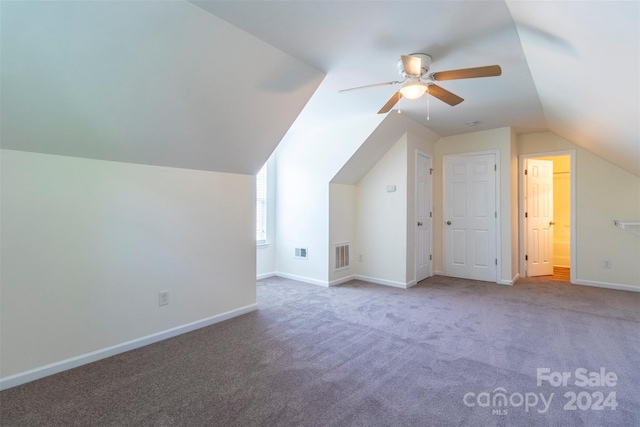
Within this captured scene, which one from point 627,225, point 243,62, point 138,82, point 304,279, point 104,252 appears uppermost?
point 243,62

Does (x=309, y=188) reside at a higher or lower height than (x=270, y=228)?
higher

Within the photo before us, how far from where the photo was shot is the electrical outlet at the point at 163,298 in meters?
2.76

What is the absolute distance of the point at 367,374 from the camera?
7.13ft

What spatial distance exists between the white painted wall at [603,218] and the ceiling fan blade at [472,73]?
3692 millimetres

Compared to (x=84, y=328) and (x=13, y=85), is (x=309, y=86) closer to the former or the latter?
(x=13, y=85)

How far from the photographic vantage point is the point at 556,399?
6.23ft

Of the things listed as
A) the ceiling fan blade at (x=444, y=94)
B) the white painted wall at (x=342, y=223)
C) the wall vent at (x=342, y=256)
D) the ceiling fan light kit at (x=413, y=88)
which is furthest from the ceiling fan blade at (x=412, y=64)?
the wall vent at (x=342, y=256)

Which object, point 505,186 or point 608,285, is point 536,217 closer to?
point 505,186

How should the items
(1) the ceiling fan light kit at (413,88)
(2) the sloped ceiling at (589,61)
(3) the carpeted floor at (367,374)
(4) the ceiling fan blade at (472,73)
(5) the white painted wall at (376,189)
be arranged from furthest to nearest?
1. (5) the white painted wall at (376,189)
2. (1) the ceiling fan light kit at (413,88)
3. (4) the ceiling fan blade at (472,73)
4. (3) the carpeted floor at (367,374)
5. (2) the sloped ceiling at (589,61)

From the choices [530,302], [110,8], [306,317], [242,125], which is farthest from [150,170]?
[530,302]

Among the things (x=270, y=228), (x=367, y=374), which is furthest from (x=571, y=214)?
(x=270, y=228)

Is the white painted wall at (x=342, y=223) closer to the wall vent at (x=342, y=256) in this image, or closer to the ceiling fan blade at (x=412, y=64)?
the wall vent at (x=342, y=256)

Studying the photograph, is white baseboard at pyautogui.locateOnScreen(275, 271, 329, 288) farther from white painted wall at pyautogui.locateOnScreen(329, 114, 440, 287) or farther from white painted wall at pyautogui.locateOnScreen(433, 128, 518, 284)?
white painted wall at pyautogui.locateOnScreen(433, 128, 518, 284)

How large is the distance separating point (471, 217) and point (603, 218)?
174 centimetres
